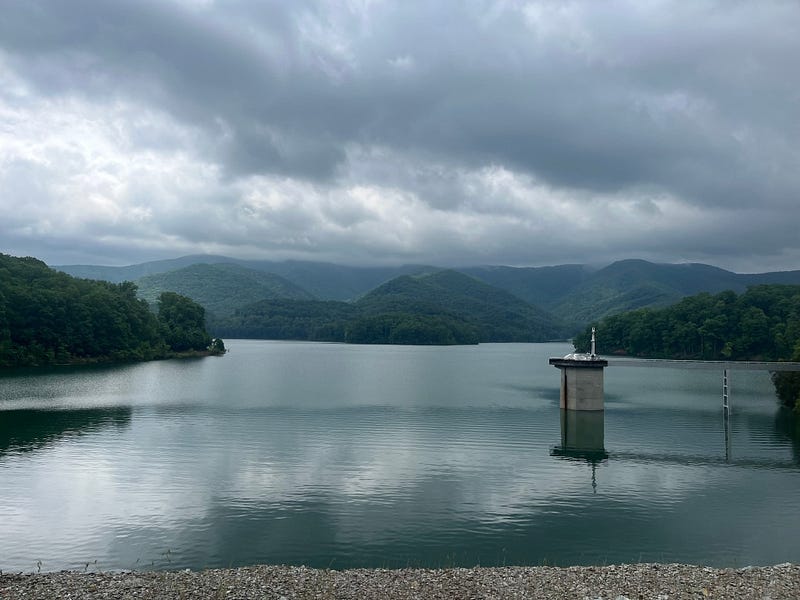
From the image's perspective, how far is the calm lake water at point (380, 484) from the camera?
2422cm

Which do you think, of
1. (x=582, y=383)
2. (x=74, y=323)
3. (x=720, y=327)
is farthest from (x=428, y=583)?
(x=720, y=327)

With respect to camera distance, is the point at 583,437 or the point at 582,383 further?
the point at 582,383

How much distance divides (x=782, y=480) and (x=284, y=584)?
3159 cm

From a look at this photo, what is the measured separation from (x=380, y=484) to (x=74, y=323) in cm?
11205

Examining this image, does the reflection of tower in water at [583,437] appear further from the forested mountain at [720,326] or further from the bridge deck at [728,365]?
the forested mountain at [720,326]

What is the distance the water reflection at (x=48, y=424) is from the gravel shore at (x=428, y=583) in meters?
28.1

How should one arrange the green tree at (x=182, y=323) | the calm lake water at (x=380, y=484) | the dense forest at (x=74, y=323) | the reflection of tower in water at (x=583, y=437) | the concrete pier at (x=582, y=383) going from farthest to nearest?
1. the green tree at (x=182, y=323)
2. the dense forest at (x=74, y=323)
3. the concrete pier at (x=582, y=383)
4. the reflection of tower in water at (x=583, y=437)
5. the calm lake water at (x=380, y=484)

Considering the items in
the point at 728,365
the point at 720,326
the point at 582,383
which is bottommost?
the point at 582,383

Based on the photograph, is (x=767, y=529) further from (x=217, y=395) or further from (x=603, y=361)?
(x=217, y=395)

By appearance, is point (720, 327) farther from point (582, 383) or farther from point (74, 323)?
point (74, 323)

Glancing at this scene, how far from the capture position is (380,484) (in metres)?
34.0

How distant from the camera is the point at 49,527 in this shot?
86.9 ft

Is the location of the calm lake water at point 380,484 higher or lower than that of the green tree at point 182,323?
lower

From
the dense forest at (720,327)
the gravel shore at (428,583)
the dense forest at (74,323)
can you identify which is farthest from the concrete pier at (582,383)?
the dense forest at (74,323)
